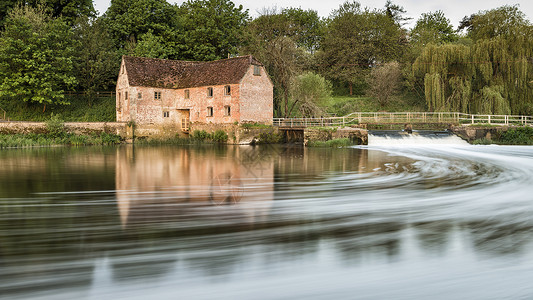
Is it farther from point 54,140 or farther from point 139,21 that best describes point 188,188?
point 139,21

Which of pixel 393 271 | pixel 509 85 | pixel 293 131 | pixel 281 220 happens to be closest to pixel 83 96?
pixel 293 131

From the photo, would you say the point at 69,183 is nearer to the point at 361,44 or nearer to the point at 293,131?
the point at 293,131

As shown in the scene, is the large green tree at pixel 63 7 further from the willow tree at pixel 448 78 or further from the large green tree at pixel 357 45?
the willow tree at pixel 448 78

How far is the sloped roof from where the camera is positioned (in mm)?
40312

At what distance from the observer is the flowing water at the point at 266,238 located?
6.11 meters

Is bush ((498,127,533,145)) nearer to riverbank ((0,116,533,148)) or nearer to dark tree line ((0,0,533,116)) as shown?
riverbank ((0,116,533,148))

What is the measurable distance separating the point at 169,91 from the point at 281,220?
36482 mm

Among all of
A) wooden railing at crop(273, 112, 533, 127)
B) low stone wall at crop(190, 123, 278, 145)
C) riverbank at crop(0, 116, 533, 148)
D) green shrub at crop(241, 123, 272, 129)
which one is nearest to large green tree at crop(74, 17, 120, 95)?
riverbank at crop(0, 116, 533, 148)

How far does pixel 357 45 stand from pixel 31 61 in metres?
39.8

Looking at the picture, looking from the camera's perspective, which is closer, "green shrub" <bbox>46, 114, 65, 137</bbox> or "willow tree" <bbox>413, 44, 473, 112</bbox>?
"green shrub" <bbox>46, 114, 65, 137</bbox>

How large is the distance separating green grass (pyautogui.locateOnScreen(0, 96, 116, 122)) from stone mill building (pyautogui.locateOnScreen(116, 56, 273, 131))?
506cm

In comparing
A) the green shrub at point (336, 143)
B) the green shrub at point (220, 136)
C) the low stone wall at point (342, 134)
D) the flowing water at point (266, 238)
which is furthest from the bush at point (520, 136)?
the green shrub at point (220, 136)

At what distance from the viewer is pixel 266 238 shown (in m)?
8.32

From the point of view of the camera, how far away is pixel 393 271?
6691mm
